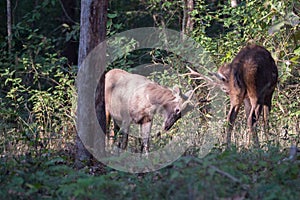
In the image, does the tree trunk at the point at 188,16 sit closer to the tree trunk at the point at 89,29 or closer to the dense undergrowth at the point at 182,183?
the tree trunk at the point at 89,29

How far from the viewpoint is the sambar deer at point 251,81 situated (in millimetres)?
10445

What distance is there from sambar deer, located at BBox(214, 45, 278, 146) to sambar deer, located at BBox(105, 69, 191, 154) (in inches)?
42.9

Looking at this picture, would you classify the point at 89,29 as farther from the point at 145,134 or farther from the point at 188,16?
the point at 188,16

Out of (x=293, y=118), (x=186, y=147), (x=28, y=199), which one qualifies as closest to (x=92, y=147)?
(x=186, y=147)

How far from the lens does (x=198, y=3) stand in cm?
1427

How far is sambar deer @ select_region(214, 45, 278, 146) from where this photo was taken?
1045cm

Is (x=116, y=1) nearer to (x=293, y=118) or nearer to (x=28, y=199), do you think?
(x=293, y=118)

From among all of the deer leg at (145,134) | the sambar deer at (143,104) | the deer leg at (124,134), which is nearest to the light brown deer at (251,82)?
the sambar deer at (143,104)

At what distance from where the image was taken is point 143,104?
11.5 m

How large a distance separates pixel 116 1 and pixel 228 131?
9530 mm

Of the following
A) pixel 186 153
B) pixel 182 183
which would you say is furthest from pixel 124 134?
pixel 182 183

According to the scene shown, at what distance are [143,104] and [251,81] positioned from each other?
2226mm

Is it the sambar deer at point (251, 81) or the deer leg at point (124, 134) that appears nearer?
the sambar deer at point (251, 81)

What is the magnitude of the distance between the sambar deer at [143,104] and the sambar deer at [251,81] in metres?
Result: 1.09
